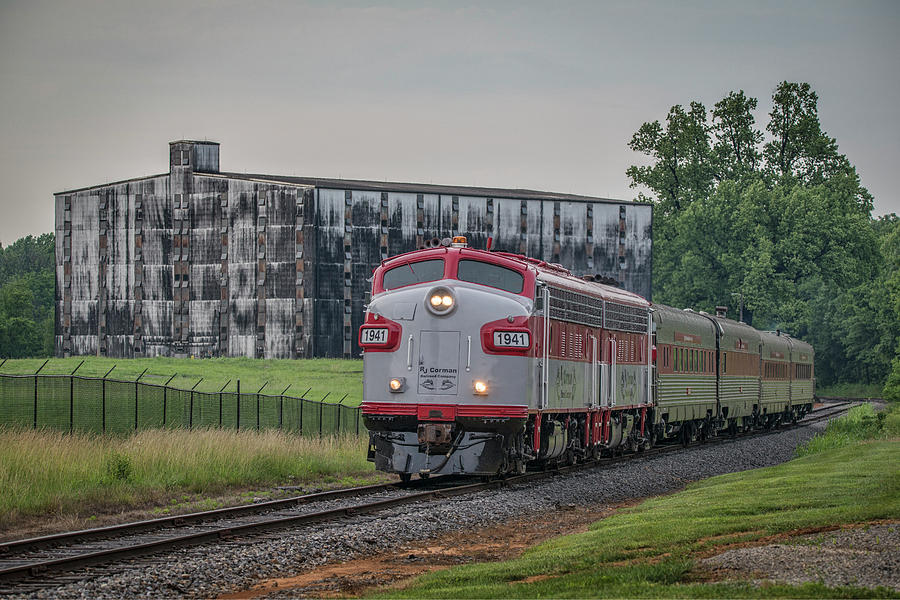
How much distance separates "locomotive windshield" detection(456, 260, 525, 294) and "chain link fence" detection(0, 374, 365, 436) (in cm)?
755

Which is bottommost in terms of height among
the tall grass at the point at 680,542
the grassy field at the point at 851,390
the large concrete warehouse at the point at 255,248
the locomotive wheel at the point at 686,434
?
the grassy field at the point at 851,390

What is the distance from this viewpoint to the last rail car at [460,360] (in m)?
22.3

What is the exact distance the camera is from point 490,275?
2323 cm

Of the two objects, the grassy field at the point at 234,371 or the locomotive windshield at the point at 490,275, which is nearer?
the locomotive windshield at the point at 490,275

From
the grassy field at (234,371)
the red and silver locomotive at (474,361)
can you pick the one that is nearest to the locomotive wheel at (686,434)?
the red and silver locomotive at (474,361)

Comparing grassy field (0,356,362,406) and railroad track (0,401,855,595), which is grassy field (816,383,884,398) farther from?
railroad track (0,401,855,595)

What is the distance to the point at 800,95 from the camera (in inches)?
4254

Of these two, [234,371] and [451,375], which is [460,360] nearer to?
[451,375]

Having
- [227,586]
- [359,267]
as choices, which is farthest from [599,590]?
[359,267]

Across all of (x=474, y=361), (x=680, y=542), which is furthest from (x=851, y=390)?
(x=680, y=542)

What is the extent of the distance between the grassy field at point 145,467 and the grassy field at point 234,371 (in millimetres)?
35097

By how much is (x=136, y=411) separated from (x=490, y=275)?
10.5 meters

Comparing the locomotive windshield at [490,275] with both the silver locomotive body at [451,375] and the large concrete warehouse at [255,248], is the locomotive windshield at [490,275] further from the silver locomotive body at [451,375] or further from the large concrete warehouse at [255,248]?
the large concrete warehouse at [255,248]

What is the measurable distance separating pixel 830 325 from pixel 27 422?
85.0 m
